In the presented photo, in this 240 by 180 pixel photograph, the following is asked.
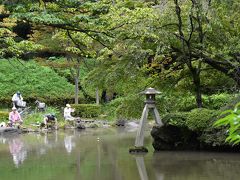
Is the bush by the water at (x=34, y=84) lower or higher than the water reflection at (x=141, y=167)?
higher

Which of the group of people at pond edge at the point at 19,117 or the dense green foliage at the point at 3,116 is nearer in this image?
the group of people at pond edge at the point at 19,117

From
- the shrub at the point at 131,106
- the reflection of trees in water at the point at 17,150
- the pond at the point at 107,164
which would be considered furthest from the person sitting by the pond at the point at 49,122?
the shrub at the point at 131,106

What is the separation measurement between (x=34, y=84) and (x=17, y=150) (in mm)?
16753

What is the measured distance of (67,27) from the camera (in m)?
5.95

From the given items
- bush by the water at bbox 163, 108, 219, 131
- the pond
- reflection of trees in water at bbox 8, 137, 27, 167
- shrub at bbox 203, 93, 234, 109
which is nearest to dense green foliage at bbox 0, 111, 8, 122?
reflection of trees in water at bbox 8, 137, 27, 167

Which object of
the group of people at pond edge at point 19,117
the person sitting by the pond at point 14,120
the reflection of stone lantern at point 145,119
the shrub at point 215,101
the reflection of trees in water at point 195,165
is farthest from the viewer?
the group of people at pond edge at point 19,117

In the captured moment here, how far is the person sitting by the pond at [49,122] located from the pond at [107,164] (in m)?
6.65

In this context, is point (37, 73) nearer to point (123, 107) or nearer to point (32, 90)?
point (32, 90)

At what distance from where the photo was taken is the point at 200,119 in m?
12.0

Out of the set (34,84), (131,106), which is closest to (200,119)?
(131,106)

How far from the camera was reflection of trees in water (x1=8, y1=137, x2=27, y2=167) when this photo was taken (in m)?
11.3

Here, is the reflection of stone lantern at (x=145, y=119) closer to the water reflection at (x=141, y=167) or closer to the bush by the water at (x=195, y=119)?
the bush by the water at (x=195, y=119)

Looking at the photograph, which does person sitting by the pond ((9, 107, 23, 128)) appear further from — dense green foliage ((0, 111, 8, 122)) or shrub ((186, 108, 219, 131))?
shrub ((186, 108, 219, 131))

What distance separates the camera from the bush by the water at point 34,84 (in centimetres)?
2828
